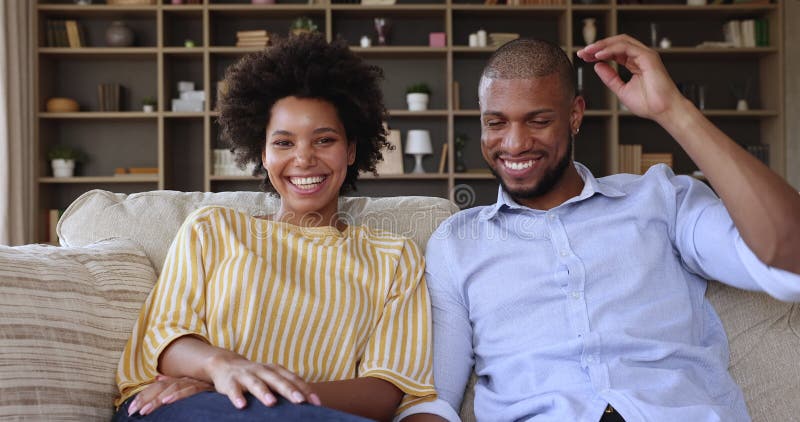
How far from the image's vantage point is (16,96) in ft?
14.5

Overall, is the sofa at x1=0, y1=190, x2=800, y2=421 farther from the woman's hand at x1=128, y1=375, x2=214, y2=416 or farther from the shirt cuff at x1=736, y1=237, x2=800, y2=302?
the shirt cuff at x1=736, y1=237, x2=800, y2=302

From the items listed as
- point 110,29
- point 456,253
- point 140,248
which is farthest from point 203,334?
point 110,29

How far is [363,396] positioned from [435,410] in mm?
146

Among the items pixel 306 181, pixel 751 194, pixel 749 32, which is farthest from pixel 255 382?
pixel 749 32

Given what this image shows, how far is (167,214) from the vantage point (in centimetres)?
179

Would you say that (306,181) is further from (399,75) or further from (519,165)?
(399,75)

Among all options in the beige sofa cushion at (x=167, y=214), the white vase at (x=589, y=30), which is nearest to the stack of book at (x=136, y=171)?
the white vase at (x=589, y=30)

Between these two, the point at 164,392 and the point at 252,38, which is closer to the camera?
the point at 164,392

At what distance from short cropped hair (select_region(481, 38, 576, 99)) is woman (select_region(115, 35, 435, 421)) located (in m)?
0.35

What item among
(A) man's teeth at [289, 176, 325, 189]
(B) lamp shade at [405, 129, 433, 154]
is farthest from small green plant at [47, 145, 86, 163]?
(A) man's teeth at [289, 176, 325, 189]

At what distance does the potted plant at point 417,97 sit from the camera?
491cm

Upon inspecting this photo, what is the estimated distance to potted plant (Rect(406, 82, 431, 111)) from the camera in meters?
4.91

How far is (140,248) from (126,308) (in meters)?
0.28

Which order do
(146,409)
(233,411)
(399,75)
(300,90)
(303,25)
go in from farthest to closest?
(399,75)
(303,25)
(300,90)
(146,409)
(233,411)
